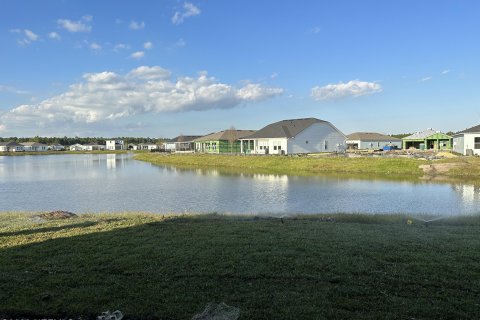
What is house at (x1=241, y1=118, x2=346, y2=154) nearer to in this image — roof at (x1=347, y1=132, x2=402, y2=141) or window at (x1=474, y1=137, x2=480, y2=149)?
roof at (x1=347, y1=132, x2=402, y2=141)

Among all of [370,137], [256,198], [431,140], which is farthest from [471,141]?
[370,137]

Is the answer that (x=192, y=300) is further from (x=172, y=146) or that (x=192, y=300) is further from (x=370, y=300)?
(x=172, y=146)

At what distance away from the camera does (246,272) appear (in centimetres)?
681

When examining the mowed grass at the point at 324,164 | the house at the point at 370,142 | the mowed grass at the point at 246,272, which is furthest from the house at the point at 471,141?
the mowed grass at the point at 246,272

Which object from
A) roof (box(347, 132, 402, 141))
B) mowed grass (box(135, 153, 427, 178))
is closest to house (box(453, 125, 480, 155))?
mowed grass (box(135, 153, 427, 178))

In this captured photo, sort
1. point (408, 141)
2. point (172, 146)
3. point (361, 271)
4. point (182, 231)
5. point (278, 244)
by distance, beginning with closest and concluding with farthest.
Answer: point (361, 271) → point (278, 244) → point (182, 231) → point (408, 141) → point (172, 146)

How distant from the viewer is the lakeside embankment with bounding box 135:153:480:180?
36097 mm

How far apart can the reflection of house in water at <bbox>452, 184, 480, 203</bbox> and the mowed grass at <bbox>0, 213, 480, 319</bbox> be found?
42.7ft

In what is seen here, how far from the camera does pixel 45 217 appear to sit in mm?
13922

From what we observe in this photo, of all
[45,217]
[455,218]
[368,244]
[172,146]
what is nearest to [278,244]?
[368,244]

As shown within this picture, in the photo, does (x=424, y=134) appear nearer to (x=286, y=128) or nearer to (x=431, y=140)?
(x=431, y=140)

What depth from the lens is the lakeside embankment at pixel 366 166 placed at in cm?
3610

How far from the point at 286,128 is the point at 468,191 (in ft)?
121

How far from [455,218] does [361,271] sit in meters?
8.86
